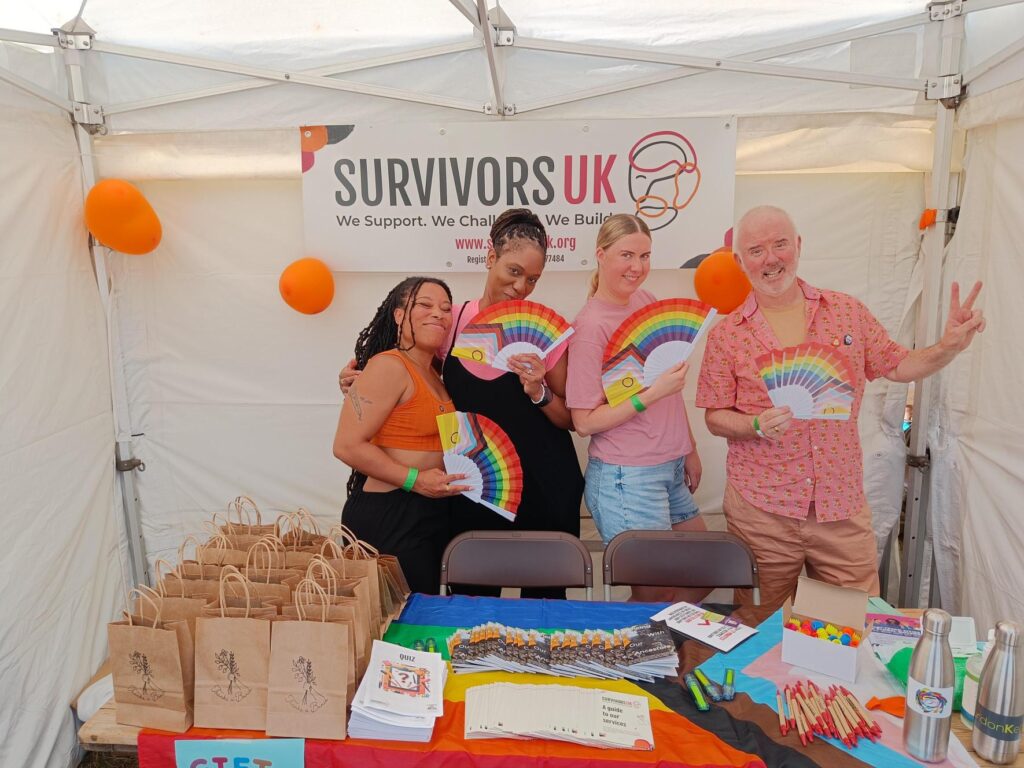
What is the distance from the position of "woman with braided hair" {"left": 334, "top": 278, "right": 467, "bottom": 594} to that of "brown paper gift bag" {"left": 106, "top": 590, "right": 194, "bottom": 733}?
3.40ft

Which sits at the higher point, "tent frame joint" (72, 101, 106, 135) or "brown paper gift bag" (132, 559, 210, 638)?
"tent frame joint" (72, 101, 106, 135)

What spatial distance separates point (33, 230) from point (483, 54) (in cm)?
212

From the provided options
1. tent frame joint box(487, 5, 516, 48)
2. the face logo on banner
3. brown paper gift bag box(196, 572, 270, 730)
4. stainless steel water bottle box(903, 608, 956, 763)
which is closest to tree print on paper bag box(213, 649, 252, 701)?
brown paper gift bag box(196, 572, 270, 730)

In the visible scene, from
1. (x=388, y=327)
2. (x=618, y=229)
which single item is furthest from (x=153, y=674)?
(x=618, y=229)

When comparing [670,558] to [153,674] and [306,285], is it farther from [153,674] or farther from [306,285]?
[306,285]

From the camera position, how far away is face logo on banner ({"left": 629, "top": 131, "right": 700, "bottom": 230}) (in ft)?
10.1

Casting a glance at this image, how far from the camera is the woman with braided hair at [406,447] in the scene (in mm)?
2545

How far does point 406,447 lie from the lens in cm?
260

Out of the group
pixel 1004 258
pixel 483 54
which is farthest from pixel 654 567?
pixel 483 54

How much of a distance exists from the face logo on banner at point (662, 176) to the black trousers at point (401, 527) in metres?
1.67

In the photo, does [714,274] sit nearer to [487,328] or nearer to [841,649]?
[487,328]

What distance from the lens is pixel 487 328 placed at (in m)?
2.75

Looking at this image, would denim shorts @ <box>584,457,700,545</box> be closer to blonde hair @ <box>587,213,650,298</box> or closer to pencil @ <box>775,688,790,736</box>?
blonde hair @ <box>587,213,650,298</box>

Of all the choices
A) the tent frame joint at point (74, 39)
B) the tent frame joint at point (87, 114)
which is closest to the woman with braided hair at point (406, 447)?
the tent frame joint at point (87, 114)
